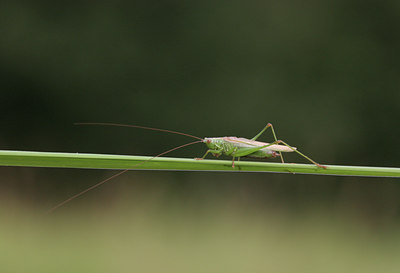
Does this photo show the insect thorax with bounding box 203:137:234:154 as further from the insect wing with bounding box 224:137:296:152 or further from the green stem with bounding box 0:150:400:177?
the green stem with bounding box 0:150:400:177

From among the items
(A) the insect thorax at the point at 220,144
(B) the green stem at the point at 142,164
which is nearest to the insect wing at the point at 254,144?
(A) the insect thorax at the point at 220,144

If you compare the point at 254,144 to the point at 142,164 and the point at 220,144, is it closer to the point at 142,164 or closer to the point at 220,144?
the point at 220,144

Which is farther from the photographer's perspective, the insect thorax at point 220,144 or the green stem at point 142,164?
the insect thorax at point 220,144

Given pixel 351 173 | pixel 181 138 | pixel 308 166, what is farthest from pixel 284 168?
pixel 181 138

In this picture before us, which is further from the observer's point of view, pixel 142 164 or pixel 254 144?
pixel 254 144

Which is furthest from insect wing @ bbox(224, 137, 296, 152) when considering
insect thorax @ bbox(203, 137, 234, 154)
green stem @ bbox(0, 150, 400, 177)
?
green stem @ bbox(0, 150, 400, 177)

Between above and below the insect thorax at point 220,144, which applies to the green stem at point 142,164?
below

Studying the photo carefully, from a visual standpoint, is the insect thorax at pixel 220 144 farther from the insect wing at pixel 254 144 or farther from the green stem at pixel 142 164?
the green stem at pixel 142 164

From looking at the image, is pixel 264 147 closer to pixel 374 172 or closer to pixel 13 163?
pixel 374 172

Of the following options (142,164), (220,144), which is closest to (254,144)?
(220,144)
